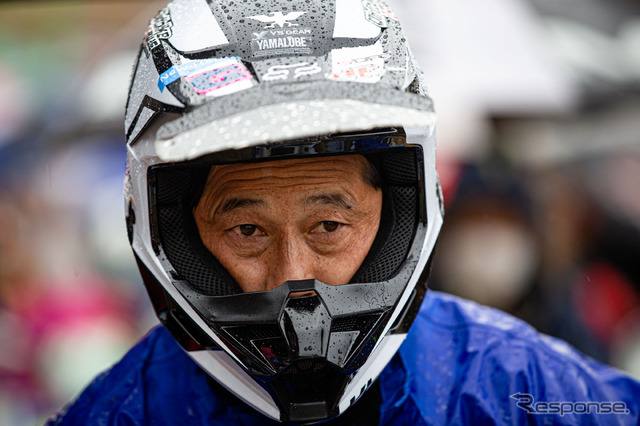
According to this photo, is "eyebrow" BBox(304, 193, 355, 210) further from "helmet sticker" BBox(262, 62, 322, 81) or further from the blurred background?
the blurred background

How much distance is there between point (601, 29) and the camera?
430cm

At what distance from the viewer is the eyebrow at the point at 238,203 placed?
1490 millimetres

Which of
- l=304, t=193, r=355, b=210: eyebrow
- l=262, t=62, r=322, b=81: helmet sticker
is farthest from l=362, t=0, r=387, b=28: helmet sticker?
l=304, t=193, r=355, b=210: eyebrow

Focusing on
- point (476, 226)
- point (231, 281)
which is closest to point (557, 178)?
point (476, 226)

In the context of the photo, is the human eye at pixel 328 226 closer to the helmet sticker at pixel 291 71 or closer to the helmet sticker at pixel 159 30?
the helmet sticker at pixel 291 71

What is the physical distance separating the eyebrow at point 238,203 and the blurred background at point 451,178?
8.61ft

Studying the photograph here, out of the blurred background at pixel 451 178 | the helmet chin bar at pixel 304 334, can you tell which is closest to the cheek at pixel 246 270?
the helmet chin bar at pixel 304 334

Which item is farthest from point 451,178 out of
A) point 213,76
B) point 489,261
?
point 213,76

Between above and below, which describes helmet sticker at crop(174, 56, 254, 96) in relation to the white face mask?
above

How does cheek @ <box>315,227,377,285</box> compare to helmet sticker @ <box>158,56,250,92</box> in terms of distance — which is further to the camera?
→ cheek @ <box>315,227,377,285</box>

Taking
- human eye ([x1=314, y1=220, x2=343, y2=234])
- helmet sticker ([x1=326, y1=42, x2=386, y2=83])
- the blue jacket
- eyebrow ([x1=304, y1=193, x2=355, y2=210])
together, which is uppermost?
helmet sticker ([x1=326, y1=42, x2=386, y2=83])

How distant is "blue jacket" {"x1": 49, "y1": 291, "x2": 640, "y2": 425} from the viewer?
5.24 ft

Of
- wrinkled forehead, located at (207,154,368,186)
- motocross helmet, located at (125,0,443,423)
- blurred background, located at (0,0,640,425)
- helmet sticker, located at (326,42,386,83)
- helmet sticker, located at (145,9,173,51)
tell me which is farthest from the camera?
blurred background, located at (0,0,640,425)

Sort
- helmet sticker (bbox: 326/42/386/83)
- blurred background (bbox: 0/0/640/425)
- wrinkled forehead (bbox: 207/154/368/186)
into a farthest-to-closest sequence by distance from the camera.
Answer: blurred background (bbox: 0/0/640/425)
wrinkled forehead (bbox: 207/154/368/186)
helmet sticker (bbox: 326/42/386/83)
